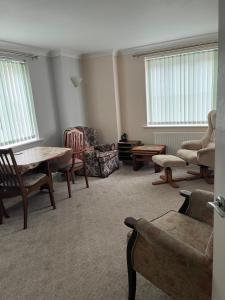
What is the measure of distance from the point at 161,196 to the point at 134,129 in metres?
2.08

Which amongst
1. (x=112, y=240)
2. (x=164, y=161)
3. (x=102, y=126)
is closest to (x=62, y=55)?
(x=102, y=126)

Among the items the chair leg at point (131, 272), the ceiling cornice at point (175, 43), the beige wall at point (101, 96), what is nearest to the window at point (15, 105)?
the beige wall at point (101, 96)

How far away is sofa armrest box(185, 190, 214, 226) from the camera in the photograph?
64.5 inches

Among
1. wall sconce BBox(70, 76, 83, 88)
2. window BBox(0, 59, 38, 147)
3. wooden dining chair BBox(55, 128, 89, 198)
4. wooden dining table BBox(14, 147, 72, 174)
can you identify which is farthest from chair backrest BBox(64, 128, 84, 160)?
wall sconce BBox(70, 76, 83, 88)

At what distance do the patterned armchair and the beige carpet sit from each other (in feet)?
1.30

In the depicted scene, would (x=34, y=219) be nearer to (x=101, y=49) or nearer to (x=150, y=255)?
(x=150, y=255)

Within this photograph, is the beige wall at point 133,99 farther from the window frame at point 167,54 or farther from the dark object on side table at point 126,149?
the dark object on side table at point 126,149

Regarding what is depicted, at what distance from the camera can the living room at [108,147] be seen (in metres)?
1.62

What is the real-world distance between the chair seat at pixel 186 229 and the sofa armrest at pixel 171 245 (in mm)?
278

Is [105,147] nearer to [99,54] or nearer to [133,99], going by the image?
[133,99]

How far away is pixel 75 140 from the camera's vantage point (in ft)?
13.6

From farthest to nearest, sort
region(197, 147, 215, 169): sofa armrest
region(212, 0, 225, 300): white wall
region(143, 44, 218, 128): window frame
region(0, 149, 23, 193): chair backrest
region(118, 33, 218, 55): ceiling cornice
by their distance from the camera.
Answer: region(143, 44, 218, 128): window frame < region(118, 33, 218, 55): ceiling cornice < region(197, 147, 215, 169): sofa armrest < region(0, 149, 23, 193): chair backrest < region(212, 0, 225, 300): white wall

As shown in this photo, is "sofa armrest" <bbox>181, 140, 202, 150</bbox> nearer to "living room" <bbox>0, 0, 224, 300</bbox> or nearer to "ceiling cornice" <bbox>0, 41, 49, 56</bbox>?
"living room" <bbox>0, 0, 224, 300</bbox>

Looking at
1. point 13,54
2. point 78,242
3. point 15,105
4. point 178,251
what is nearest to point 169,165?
point 78,242
